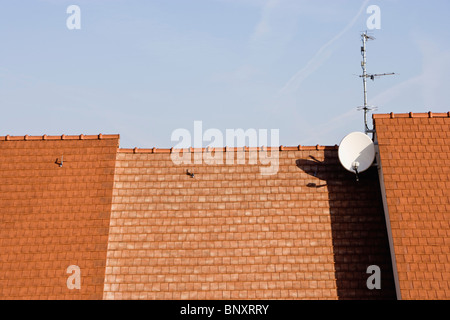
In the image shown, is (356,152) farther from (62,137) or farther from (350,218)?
(62,137)

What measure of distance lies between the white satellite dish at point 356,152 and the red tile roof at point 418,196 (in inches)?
19.0

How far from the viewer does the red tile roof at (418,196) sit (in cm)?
1864

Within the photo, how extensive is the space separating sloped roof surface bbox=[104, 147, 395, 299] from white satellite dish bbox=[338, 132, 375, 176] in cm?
83

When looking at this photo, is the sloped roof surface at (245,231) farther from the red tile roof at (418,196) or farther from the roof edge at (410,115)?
the roof edge at (410,115)

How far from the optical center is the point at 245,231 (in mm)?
20938

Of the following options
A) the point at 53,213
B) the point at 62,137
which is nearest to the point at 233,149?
the point at 62,137

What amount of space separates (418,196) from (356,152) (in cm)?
292

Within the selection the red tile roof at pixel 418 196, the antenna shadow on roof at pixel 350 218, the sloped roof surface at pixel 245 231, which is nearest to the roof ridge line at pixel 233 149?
the sloped roof surface at pixel 245 231

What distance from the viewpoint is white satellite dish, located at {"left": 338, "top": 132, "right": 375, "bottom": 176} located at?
2105 cm

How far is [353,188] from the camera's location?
70.4 ft

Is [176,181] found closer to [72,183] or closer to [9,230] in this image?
[72,183]

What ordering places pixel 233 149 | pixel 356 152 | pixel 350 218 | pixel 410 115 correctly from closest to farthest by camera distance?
pixel 350 218 < pixel 356 152 < pixel 410 115 < pixel 233 149
